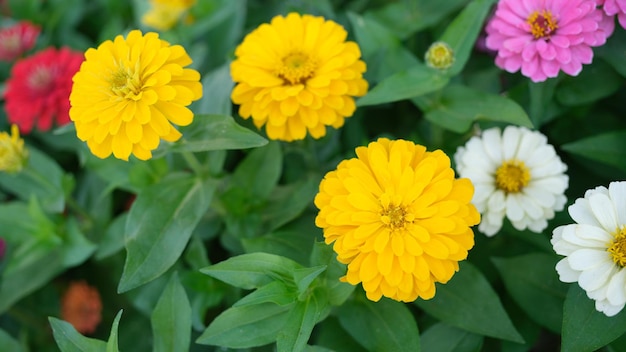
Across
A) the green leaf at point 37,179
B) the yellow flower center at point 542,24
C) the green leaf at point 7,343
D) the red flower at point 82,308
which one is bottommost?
the red flower at point 82,308

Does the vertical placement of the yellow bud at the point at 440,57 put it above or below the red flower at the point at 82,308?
above

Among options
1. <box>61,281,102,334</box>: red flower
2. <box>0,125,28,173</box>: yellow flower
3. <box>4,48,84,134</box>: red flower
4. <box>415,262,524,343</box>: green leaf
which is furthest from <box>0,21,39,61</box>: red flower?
<box>415,262,524,343</box>: green leaf

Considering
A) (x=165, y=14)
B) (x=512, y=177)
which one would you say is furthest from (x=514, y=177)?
(x=165, y=14)

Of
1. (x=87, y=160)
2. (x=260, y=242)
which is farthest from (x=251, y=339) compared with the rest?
(x=87, y=160)

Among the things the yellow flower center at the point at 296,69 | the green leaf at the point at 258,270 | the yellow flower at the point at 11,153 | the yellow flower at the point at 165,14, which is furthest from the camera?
the yellow flower at the point at 165,14

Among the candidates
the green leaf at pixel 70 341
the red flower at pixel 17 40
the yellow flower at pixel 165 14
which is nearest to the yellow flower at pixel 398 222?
the green leaf at pixel 70 341

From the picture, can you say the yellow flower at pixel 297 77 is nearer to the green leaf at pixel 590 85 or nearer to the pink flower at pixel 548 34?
the pink flower at pixel 548 34
